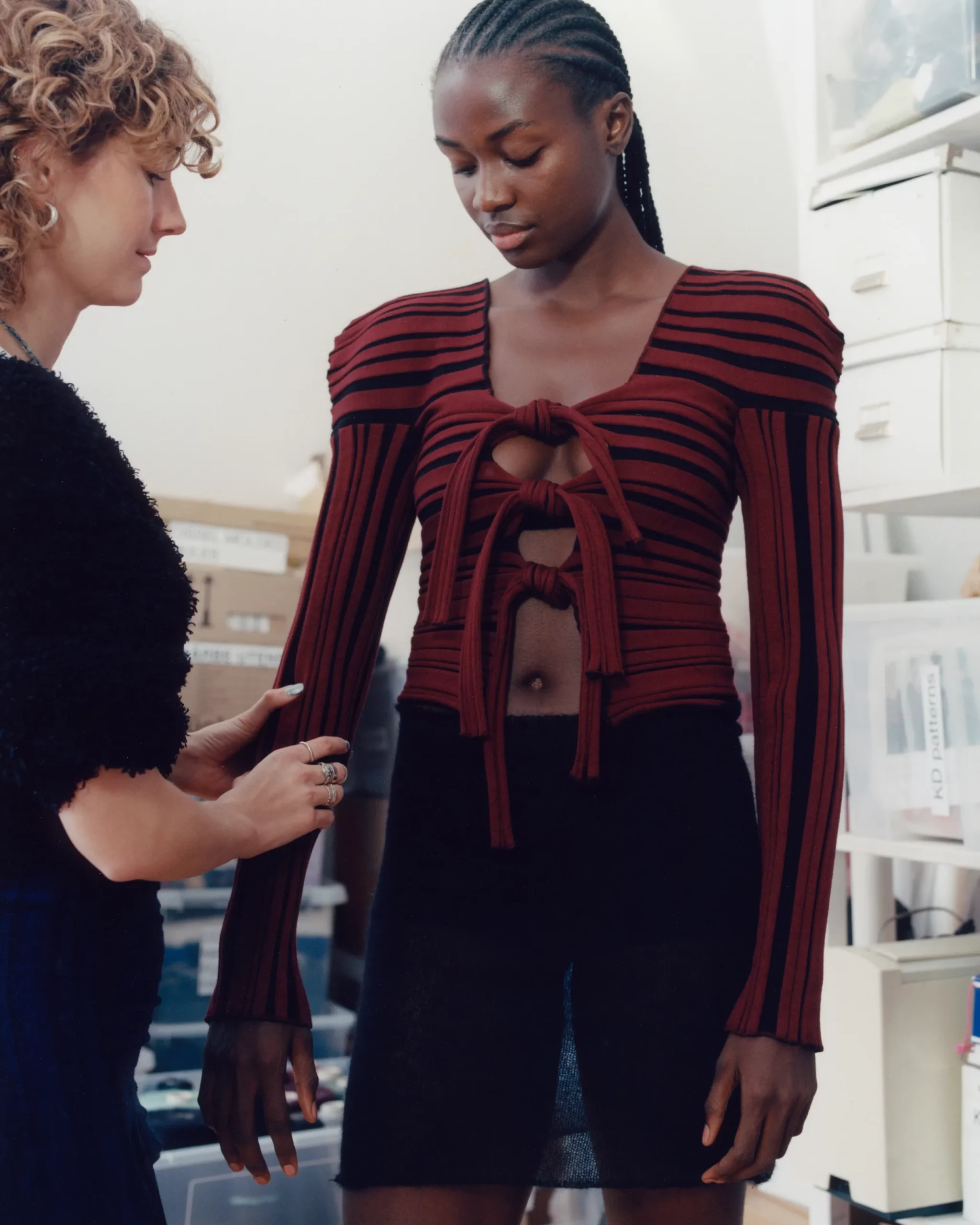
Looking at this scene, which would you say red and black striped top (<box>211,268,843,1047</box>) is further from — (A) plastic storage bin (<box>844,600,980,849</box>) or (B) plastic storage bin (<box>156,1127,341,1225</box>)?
(B) plastic storage bin (<box>156,1127,341,1225</box>)

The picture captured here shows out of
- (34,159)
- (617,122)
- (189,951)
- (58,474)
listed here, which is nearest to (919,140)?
(617,122)

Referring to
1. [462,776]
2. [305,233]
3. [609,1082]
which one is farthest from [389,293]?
[609,1082]

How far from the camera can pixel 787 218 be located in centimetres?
214

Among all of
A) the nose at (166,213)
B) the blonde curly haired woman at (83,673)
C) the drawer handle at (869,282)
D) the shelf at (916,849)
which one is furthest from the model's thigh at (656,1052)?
the drawer handle at (869,282)

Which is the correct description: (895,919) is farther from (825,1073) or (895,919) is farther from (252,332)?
(252,332)

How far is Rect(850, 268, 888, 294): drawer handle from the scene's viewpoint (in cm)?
157

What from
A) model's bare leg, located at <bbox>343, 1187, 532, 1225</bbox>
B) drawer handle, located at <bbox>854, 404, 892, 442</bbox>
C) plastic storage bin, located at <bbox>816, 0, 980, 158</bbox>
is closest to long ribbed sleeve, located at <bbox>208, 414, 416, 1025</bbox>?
model's bare leg, located at <bbox>343, 1187, 532, 1225</bbox>

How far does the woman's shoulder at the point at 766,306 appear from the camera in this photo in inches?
33.4

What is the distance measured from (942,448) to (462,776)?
926 millimetres

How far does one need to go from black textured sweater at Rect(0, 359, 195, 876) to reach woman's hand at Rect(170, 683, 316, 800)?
0.72 ft

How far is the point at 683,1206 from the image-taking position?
787 millimetres

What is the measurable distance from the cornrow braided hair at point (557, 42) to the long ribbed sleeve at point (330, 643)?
25cm

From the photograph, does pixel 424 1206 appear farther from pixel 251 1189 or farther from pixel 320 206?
pixel 320 206

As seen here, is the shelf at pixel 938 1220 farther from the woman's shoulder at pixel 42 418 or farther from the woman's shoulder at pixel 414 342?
the woman's shoulder at pixel 42 418
